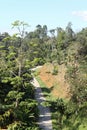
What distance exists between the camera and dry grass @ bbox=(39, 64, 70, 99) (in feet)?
116

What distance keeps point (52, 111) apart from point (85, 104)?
16.1 feet

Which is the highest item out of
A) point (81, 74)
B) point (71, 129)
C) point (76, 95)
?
point (81, 74)

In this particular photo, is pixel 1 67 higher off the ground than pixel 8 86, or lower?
higher

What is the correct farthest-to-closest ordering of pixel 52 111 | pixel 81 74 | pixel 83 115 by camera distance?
pixel 52 111
pixel 81 74
pixel 83 115

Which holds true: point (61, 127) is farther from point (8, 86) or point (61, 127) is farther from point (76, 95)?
point (8, 86)

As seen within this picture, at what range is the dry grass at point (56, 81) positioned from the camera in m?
35.3

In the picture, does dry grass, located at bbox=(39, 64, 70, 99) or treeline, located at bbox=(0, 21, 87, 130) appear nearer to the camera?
treeline, located at bbox=(0, 21, 87, 130)

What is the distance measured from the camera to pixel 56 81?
1617 inches

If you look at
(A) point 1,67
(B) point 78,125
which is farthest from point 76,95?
(A) point 1,67

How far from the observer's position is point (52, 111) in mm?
28281

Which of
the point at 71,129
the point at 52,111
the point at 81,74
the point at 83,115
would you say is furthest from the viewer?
the point at 52,111

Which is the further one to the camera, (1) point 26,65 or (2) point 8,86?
(2) point 8,86

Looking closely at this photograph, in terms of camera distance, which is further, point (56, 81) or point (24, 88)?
point (56, 81)

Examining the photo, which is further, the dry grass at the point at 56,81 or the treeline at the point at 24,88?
the dry grass at the point at 56,81
